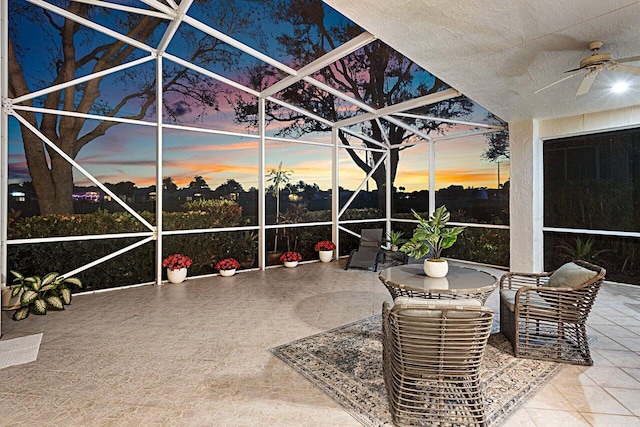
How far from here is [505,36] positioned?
3393mm

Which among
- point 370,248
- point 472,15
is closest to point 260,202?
point 370,248

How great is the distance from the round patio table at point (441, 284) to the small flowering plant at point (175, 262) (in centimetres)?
385

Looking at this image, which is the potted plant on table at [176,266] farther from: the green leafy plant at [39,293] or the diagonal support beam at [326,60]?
the diagonal support beam at [326,60]

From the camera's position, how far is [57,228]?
5.38 metres

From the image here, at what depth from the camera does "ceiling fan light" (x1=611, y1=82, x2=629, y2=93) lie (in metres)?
4.41

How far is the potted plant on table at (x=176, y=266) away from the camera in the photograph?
618 centimetres

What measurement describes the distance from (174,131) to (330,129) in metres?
3.75

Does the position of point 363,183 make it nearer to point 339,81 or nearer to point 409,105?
point 409,105

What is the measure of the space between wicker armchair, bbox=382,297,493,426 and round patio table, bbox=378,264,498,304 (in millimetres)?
1138

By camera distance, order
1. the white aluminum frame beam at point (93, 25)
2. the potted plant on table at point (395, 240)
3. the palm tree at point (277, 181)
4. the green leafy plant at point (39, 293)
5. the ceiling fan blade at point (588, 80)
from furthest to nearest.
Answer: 1. the potted plant on table at point (395, 240)
2. the palm tree at point (277, 181)
3. the white aluminum frame beam at point (93, 25)
4. the green leafy plant at point (39, 293)
5. the ceiling fan blade at point (588, 80)

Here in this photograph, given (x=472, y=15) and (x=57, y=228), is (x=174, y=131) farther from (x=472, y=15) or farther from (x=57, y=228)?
(x=472, y=15)

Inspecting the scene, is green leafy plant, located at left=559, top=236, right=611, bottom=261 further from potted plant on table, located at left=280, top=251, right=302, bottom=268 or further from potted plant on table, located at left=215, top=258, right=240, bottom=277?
potted plant on table, located at left=215, top=258, right=240, bottom=277

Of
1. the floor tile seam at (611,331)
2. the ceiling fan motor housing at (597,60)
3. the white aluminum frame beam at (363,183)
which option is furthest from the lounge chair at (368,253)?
the ceiling fan motor housing at (597,60)

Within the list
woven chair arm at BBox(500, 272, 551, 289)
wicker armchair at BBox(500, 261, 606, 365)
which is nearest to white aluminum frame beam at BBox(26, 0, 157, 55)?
woven chair arm at BBox(500, 272, 551, 289)
